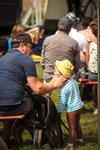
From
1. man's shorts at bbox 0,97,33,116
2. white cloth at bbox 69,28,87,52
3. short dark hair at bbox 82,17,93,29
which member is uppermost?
short dark hair at bbox 82,17,93,29

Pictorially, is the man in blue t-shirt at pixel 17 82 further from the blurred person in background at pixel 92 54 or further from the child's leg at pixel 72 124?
the blurred person in background at pixel 92 54

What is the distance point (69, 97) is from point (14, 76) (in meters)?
0.79

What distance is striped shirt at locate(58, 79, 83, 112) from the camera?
3834 millimetres

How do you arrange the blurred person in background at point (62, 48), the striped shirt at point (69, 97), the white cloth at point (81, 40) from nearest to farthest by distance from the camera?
the striped shirt at point (69, 97) → the blurred person in background at point (62, 48) → the white cloth at point (81, 40)

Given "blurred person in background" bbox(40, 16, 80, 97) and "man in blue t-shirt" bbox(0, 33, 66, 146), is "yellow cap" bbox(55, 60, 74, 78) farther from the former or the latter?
"blurred person in background" bbox(40, 16, 80, 97)

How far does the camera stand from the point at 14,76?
3.66m

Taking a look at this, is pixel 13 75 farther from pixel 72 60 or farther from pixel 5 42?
pixel 72 60

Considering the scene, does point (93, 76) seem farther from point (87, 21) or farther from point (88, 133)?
point (87, 21)

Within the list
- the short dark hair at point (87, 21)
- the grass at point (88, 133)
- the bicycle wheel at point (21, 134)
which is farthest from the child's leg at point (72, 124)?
the short dark hair at point (87, 21)

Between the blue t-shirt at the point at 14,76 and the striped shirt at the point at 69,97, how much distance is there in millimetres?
489

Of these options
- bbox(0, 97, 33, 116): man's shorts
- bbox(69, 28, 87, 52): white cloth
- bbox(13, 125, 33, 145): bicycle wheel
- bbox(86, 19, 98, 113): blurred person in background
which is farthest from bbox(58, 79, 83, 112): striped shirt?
bbox(69, 28, 87, 52): white cloth

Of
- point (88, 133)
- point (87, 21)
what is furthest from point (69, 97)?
point (87, 21)

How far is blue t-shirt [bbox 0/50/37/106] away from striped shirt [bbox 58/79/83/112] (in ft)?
1.60

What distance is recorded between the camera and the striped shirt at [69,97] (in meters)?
3.83
